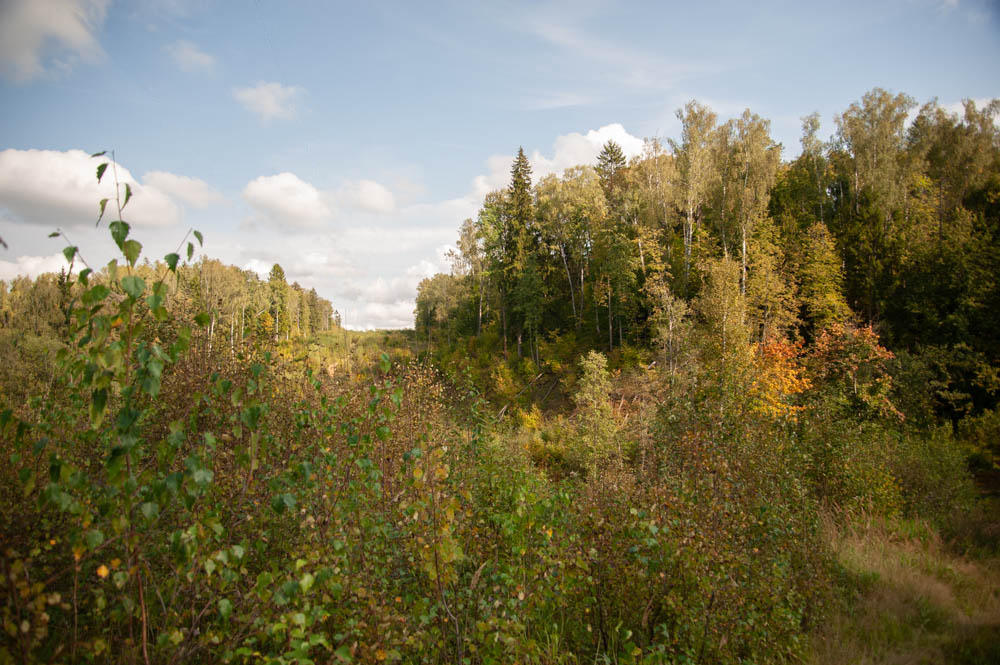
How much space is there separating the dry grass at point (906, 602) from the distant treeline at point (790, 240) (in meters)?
11.7

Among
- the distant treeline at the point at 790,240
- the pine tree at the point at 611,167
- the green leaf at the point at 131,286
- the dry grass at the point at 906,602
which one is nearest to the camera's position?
the green leaf at the point at 131,286

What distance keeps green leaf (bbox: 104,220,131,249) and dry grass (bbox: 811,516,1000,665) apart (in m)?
5.94

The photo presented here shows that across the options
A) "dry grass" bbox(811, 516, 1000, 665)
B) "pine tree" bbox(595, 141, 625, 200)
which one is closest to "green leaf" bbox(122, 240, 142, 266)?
"dry grass" bbox(811, 516, 1000, 665)

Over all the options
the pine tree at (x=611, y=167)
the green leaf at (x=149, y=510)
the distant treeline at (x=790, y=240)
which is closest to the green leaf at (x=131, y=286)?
the green leaf at (x=149, y=510)

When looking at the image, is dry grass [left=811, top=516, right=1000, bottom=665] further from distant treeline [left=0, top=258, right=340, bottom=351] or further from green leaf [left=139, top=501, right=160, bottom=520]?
distant treeline [left=0, top=258, right=340, bottom=351]

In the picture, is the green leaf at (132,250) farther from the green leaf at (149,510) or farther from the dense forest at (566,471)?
the green leaf at (149,510)

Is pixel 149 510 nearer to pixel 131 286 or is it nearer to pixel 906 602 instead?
pixel 131 286

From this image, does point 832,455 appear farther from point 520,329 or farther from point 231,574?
point 520,329

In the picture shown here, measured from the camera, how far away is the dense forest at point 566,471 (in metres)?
2.01

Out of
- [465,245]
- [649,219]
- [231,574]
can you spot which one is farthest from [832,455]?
[465,245]

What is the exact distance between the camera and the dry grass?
15.6 feet

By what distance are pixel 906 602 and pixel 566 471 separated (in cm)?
1285

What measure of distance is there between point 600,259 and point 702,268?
961 cm

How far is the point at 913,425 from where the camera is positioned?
15398mm
